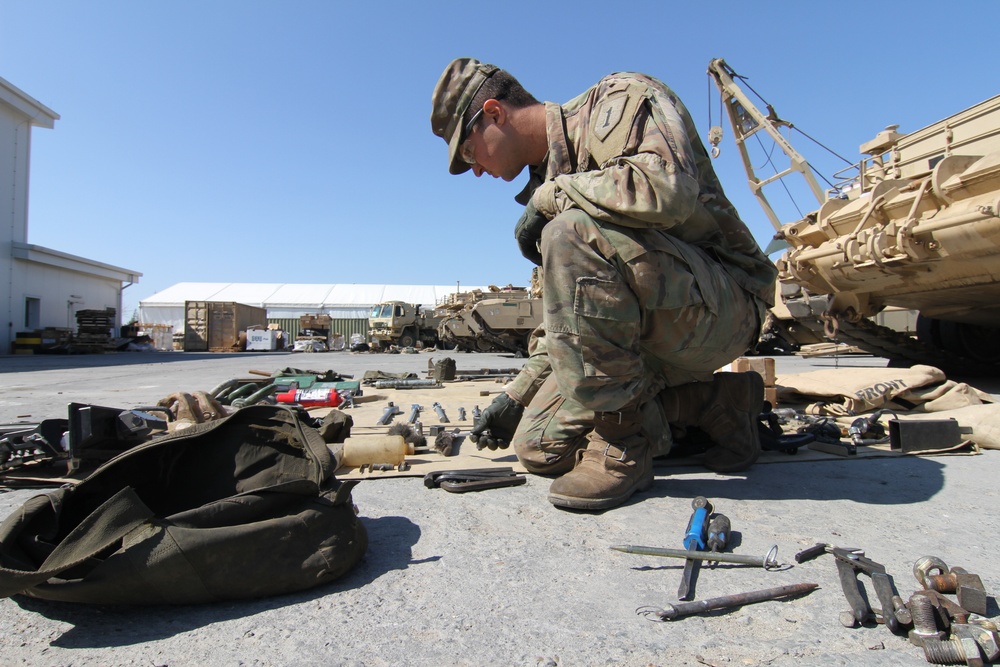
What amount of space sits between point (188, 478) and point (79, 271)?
26.7 m

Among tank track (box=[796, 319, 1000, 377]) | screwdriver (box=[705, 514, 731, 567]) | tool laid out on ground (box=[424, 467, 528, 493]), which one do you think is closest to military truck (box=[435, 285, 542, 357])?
tank track (box=[796, 319, 1000, 377])

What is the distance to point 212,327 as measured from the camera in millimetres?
24484

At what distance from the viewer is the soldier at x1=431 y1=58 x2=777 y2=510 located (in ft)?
5.59

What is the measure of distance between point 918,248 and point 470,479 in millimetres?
4180

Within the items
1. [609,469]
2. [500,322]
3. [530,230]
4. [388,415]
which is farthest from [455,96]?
[500,322]

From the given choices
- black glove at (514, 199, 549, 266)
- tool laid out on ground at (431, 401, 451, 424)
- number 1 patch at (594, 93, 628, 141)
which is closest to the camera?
number 1 patch at (594, 93, 628, 141)

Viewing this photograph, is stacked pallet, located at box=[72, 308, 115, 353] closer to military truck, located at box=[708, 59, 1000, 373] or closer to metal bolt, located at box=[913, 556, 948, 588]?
military truck, located at box=[708, 59, 1000, 373]

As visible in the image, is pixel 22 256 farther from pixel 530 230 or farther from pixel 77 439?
pixel 530 230

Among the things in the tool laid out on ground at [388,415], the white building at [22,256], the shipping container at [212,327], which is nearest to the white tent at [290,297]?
the shipping container at [212,327]

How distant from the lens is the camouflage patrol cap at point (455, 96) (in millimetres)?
2010

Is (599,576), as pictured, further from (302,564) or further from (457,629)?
(302,564)

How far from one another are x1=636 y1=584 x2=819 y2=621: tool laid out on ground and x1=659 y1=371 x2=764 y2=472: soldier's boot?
1.03m

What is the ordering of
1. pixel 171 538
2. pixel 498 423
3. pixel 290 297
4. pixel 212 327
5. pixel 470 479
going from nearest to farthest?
pixel 171 538 < pixel 470 479 < pixel 498 423 < pixel 212 327 < pixel 290 297

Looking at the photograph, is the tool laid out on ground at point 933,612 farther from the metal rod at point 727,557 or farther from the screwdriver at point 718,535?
the screwdriver at point 718,535
